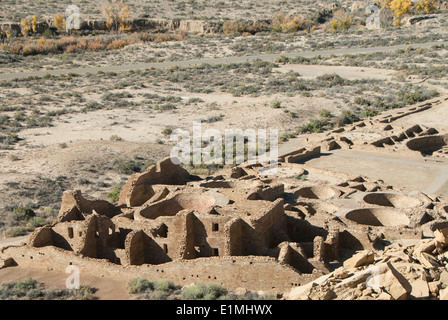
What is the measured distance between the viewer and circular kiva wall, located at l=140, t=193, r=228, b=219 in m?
31.1

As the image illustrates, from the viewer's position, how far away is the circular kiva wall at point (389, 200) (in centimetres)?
3466

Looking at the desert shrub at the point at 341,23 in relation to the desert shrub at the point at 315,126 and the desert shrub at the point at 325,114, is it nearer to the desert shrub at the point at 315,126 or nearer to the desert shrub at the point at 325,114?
the desert shrub at the point at 325,114

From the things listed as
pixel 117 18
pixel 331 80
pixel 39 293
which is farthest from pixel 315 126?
pixel 117 18

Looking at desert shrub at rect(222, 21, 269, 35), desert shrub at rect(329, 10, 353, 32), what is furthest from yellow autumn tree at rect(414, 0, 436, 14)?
desert shrub at rect(222, 21, 269, 35)

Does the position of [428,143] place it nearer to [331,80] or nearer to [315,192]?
[315,192]

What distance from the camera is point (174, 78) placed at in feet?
244

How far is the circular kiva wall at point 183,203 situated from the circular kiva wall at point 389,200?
28.2 feet

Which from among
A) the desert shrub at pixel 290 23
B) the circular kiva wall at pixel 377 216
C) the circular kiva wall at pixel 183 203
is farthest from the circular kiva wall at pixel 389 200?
the desert shrub at pixel 290 23

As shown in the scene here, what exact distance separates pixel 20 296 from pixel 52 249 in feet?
11.0

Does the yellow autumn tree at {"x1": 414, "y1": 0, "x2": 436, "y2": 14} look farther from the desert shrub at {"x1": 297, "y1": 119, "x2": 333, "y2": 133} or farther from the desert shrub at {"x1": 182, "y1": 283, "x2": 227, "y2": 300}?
the desert shrub at {"x1": 182, "y1": 283, "x2": 227, "y2": 300}

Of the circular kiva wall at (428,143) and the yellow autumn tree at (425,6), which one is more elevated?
the yellow autumn tree at (425,6)

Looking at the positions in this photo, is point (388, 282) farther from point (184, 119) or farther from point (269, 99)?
point (269, 99)

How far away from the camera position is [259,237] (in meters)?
26.6
